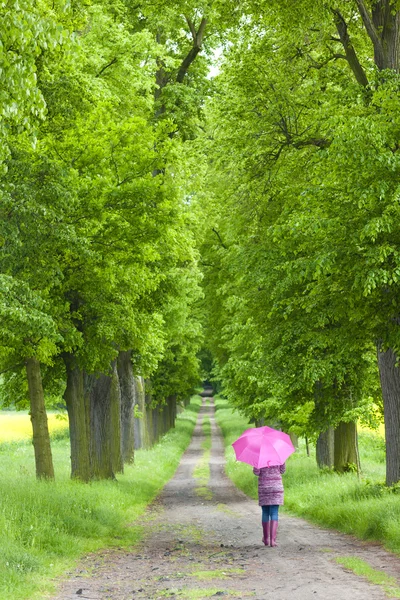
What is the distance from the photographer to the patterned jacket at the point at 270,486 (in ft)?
43.0

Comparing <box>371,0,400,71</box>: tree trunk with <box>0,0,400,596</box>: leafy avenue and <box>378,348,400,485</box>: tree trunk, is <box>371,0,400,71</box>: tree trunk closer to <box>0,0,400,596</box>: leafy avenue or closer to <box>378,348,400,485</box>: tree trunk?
<box>0,0,400,596</box>: leafy avenue

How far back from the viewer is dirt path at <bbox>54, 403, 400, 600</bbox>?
29.5ft

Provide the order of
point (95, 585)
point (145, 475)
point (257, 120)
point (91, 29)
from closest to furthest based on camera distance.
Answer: point (95, 585) < point (257, 120) < point (91, 29) < point (145, 475)

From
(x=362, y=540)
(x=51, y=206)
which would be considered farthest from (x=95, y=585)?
(x=51, y=206)

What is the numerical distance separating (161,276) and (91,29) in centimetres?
677

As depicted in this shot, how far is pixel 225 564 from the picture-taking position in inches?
441

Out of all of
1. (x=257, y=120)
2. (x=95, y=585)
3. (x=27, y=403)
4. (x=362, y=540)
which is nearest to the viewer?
(x=95, y=585)

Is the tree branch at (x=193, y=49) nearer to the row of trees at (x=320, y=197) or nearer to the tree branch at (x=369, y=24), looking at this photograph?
the row of trees at (x=320, y=197)

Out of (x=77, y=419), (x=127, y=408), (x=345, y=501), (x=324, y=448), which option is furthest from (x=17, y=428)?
(x=345, y=501)

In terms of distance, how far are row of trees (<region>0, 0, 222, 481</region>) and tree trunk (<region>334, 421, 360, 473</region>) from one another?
6.20 meters

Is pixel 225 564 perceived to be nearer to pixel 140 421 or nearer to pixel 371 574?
pixel 371 574

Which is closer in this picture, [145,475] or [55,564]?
[55,564]

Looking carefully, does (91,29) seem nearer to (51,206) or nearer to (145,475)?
(51,206)

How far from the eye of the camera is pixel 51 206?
14.2 metres
